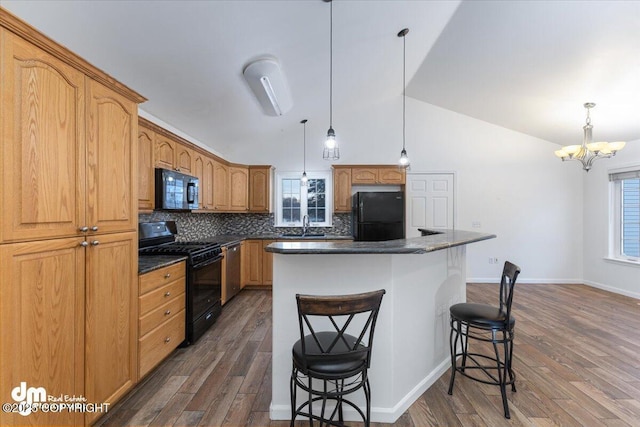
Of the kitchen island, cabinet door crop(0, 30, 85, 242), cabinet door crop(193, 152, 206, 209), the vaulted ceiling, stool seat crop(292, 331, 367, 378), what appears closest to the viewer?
cabinet door crop(0, 30, 85, 242)

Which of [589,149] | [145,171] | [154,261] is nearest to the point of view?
[154,261]

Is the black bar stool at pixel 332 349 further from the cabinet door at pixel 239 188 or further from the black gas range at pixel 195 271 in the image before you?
the cabinet door at pixel 239 188

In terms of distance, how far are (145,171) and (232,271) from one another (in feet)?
6.49

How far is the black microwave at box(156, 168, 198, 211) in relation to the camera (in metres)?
2.88

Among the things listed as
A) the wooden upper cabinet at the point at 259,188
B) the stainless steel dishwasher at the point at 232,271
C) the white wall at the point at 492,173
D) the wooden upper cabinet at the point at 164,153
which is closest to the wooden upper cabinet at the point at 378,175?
the white wall at the point at 492,173

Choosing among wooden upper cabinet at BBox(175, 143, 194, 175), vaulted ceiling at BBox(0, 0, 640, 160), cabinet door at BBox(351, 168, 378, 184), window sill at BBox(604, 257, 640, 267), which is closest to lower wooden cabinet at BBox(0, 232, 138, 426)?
vaulted ceiling at BBox(0, 0, 640, 160)

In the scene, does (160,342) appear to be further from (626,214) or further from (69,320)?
(626,214)

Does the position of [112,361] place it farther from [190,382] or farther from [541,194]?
[541,194]

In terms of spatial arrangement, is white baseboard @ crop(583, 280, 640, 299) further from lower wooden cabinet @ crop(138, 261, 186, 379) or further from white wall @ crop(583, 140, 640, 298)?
lower wooden cabinet @ crop(138, 261, 186, 379)

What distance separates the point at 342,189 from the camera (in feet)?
16.8

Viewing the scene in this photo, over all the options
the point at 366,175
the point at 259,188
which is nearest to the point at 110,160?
the point at 259,188

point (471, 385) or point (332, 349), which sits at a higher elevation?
point (332, 349)

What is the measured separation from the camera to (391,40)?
323 cm

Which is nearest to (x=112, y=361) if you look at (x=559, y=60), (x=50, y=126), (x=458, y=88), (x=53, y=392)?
(x=53, y=392)
